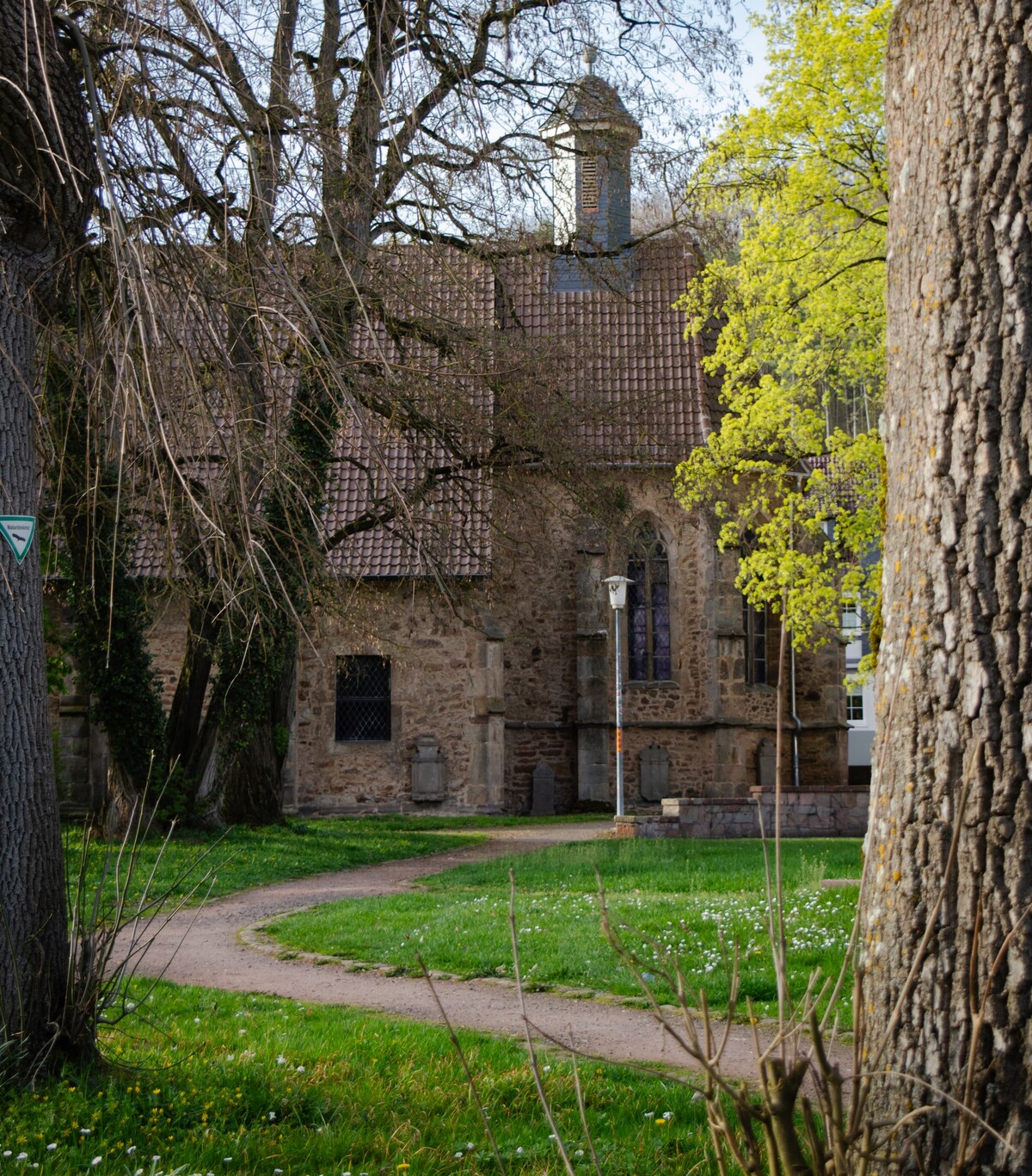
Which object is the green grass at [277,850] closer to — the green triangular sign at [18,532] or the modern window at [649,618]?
the modern window at [649,618]

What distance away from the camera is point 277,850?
15.6m

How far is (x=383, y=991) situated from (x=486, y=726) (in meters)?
15.7

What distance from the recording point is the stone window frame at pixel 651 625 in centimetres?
2584

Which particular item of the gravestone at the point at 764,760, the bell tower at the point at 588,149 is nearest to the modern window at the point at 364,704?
the gravestone at the point at 764,760

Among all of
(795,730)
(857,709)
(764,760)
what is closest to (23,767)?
(764,760)

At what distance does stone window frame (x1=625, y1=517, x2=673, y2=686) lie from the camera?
25844mm

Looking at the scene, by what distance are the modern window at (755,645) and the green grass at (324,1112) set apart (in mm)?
20818

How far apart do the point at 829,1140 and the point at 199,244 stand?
4.66m

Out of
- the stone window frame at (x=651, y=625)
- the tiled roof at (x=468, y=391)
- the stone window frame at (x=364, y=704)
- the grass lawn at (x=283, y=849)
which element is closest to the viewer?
the tiled roof at (x=468, y=391)

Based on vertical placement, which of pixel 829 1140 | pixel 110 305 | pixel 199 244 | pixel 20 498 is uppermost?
pixel 199 244

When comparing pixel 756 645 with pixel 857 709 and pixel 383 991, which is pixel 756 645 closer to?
pixel 857 709

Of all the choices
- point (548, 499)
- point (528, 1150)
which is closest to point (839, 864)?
point (548, 499)

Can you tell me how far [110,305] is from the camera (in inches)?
190

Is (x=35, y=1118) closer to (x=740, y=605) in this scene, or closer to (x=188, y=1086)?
(x=188, y=1086)
